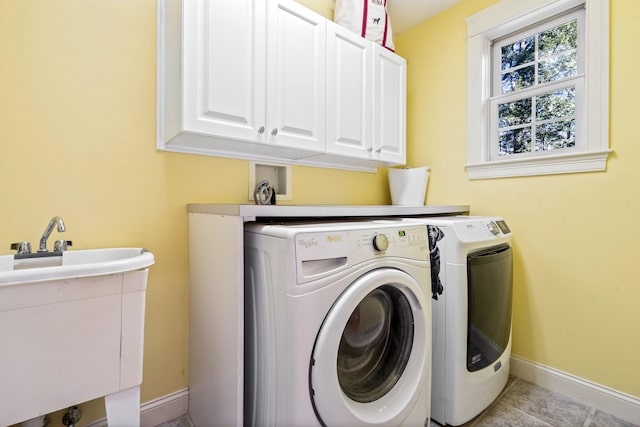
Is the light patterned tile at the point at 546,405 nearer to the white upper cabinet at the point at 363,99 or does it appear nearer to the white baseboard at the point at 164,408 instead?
the white upper cabinet at the point at 363,99

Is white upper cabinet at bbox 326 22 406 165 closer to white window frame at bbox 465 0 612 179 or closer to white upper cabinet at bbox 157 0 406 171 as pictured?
white upper cabinet at bbox 157 0 406 171

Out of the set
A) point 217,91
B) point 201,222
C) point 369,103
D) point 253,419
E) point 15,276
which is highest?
point 369,103

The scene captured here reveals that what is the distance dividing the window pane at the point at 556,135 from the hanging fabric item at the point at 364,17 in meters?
1.20

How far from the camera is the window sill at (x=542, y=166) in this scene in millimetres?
1621

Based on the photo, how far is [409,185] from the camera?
7.70 ft

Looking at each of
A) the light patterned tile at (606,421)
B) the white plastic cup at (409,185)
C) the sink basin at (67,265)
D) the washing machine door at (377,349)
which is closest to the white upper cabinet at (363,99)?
the white plastic cup at (409,185)

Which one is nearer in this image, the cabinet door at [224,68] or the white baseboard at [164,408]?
the cabinet door at [224,68]

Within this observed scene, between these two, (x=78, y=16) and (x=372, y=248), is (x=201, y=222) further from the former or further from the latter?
(x=78, y=16)

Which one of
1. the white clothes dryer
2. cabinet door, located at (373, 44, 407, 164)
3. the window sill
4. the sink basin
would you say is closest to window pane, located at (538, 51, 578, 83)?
the window sill

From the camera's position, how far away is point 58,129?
4.10 feet

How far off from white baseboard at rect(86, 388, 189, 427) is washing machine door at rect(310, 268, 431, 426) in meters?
0.94

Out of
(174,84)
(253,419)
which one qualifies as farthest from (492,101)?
(253,419)

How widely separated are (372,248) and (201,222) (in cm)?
81

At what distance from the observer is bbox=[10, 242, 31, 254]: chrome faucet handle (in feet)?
3.54
